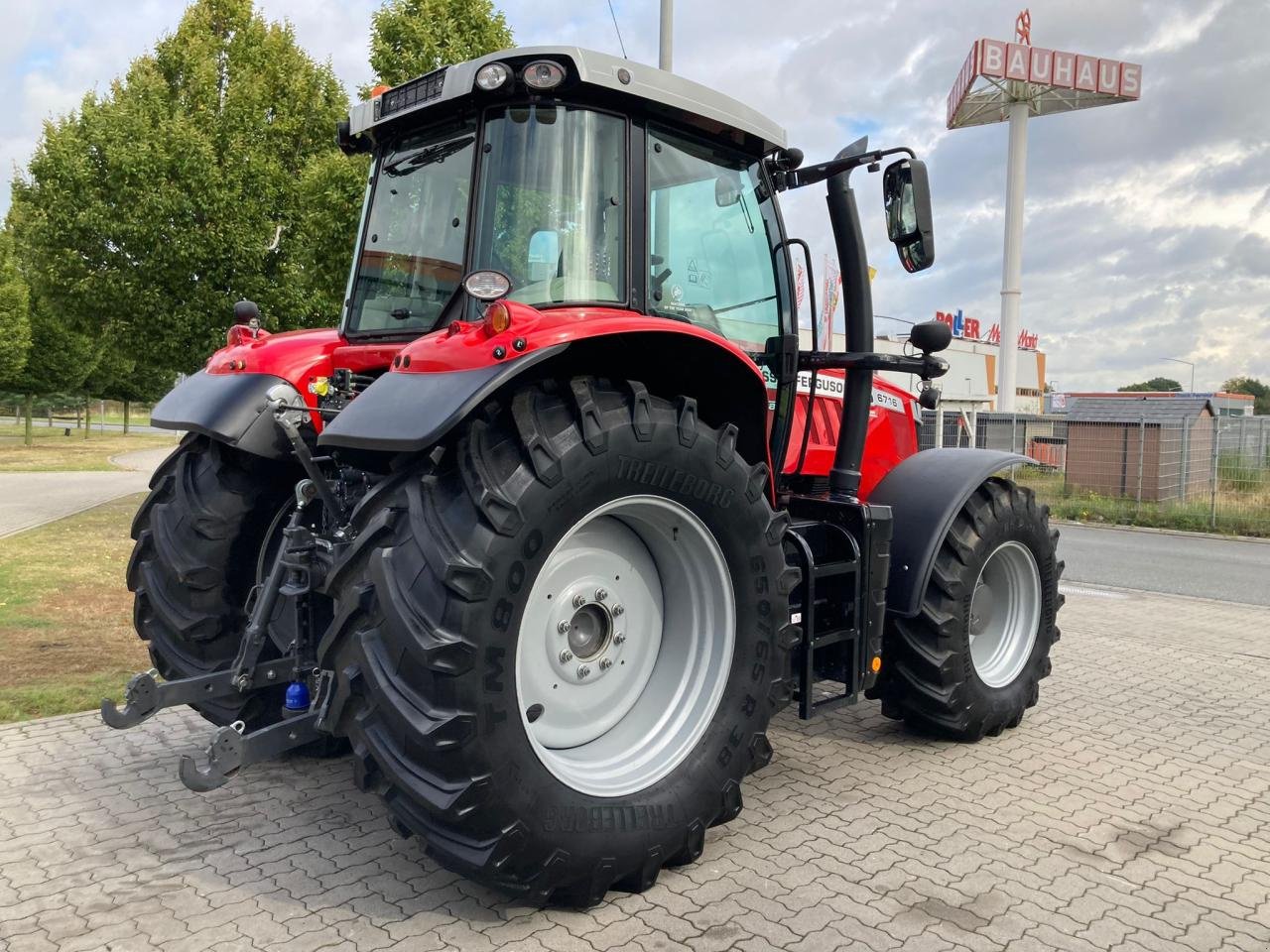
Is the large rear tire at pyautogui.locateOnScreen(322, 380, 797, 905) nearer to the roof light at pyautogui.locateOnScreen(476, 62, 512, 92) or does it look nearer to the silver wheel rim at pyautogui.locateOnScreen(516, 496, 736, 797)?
the silver wheel rim at pyautogui.locateOnScreen(516, 496, 736, 797)

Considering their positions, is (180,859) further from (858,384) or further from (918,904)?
(858,384)

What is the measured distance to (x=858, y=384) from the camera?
162 inches

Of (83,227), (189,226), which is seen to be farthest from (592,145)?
(83,227)

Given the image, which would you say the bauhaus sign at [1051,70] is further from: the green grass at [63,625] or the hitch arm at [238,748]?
the hitch arm at [238,748]

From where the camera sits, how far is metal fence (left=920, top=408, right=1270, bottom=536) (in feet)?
49.6

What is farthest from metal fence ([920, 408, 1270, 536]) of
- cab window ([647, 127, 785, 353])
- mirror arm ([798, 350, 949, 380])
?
cab window ([647, 127, 785, 353])

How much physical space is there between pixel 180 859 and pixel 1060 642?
5712 millimetres

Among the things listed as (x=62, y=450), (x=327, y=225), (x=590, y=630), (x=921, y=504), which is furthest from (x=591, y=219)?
(x=62, y=450)

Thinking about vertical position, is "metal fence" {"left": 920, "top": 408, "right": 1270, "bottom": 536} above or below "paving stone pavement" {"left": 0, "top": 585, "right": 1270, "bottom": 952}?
above

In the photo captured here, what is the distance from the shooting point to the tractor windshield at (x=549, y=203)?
324cm

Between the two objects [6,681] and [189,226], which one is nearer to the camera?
[6,681]

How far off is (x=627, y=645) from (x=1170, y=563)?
10.5 metres

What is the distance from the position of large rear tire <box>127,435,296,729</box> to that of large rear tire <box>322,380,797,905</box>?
49.7 inches

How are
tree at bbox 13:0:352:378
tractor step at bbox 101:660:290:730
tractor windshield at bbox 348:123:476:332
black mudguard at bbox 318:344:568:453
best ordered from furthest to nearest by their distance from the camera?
tree at bbox 13:0:352:378 < tractor windshield at bbox 348:123:476:332 < tractor step at bbox 101:660:290:730 < black mudguard at bbox 318:344:568:453
